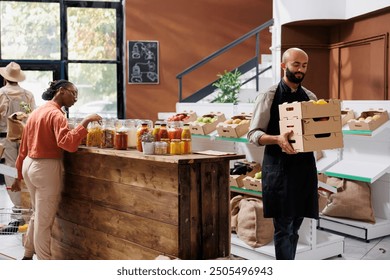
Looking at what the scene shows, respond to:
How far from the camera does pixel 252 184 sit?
4.73 m

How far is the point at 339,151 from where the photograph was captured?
550 cm

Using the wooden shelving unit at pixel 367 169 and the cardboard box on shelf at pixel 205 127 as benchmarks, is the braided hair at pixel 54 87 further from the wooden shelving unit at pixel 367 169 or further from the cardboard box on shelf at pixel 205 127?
the wooden shelving unit at pixel 367 169

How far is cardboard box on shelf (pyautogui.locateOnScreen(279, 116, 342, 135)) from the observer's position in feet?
9.86

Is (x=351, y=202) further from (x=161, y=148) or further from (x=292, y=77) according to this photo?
(x=161, y=148)

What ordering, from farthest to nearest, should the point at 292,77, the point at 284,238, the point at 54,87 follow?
1. the point at 54,87
2. the point at 284,238
3. the point at 292,77

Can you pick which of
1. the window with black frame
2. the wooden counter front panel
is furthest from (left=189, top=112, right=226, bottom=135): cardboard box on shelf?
the window with black frame

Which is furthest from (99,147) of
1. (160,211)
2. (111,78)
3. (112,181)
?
(111,78)

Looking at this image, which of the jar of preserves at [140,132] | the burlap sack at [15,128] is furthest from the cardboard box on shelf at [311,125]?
the burlap sack at [15,128]

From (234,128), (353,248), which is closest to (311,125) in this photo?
(234,128)

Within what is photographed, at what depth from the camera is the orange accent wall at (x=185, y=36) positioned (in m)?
9.64

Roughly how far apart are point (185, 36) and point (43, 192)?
645 cm

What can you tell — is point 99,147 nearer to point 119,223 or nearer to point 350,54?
point 119,223

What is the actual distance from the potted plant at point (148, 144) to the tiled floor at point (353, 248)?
177cm

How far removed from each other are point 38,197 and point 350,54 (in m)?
5.48
